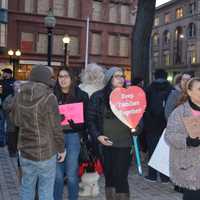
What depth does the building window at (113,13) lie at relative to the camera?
47.6 metres

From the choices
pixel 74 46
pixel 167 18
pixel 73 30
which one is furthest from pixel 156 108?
pixel 167 18

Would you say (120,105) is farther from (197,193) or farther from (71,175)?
(197,193)

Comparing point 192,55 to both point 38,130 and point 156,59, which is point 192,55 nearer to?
point 156,59

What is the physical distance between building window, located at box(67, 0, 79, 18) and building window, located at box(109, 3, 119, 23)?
3799 millimetres

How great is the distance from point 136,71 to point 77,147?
686 centimetres

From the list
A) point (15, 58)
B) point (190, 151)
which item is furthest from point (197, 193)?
point (15, 58)

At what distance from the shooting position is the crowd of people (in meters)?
4.33

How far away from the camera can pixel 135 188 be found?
7.71 meters

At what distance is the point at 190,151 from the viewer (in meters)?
4.23

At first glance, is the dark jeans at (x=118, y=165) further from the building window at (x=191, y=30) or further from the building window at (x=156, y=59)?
the building window at (x=156, y=59)

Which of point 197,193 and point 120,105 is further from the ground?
point 120,105

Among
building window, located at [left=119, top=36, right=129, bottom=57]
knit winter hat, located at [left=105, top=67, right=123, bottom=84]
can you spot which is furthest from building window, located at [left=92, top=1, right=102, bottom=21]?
knit winter hat, located at [left=105, top=67, right=123, bottom=84]

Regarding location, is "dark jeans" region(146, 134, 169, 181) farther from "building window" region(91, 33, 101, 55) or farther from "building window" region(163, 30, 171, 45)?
"building window" region(163, 30, 171, 45)

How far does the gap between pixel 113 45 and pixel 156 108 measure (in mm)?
40132
